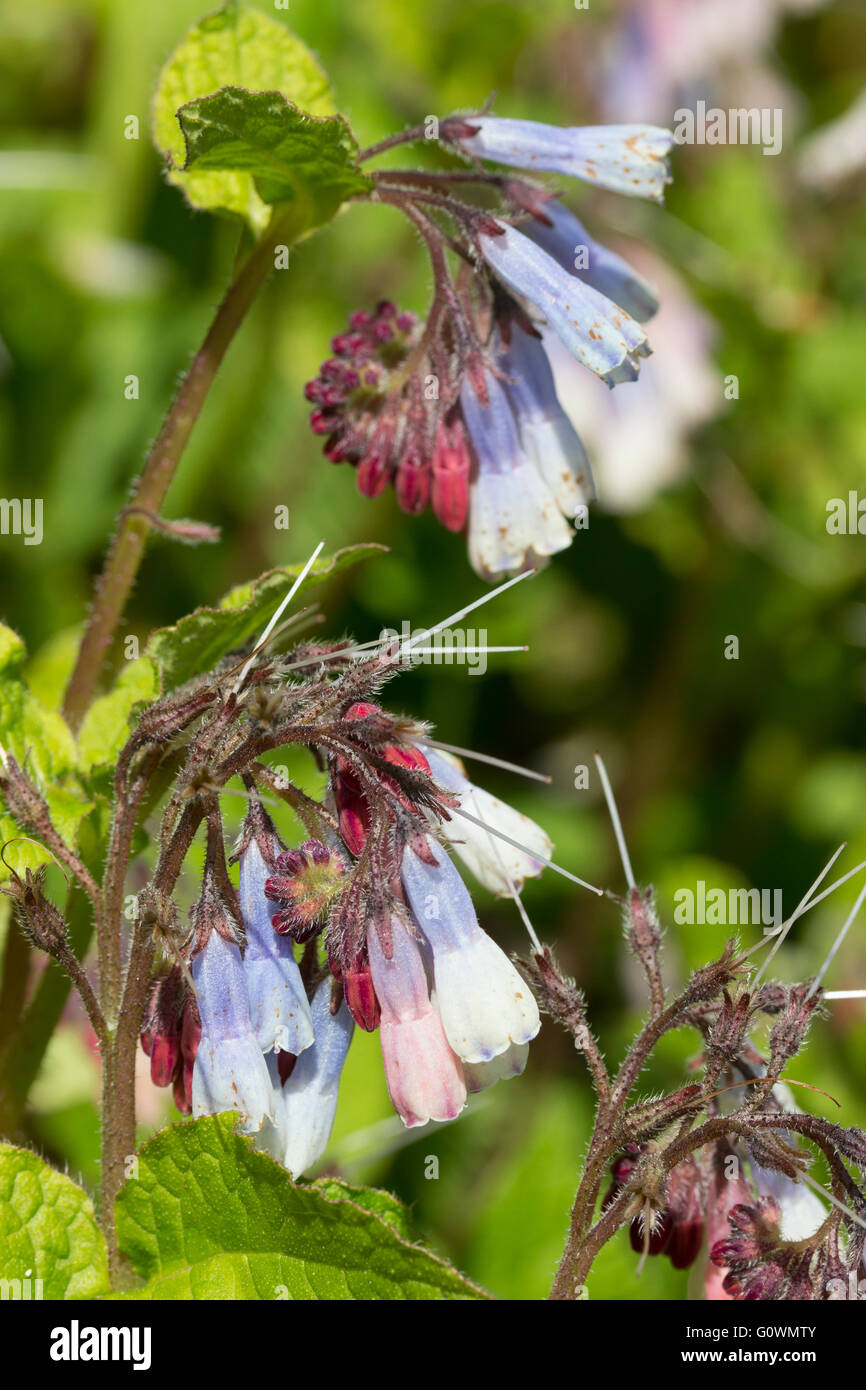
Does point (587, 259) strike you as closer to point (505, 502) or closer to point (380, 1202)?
point (505, 502)

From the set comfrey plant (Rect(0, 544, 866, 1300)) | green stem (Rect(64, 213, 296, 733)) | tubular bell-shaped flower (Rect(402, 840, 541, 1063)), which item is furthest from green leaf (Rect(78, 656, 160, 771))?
tubular bell-shaped flower (Rect(402, 840, 541, 1063))

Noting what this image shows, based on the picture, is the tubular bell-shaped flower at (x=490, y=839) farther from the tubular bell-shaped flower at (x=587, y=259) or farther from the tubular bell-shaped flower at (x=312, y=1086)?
the tubular bell-shaped flower at (x=587, y=259)

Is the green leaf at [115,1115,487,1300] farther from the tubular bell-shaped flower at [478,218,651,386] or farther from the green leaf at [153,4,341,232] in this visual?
the green leaf at [153,4,341,232]

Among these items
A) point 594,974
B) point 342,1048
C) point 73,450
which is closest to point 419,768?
point 342,1048

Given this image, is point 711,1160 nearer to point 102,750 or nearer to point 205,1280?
point 205,1280

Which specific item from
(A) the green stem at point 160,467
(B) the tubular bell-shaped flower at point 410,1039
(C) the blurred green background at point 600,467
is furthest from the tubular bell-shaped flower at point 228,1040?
(C) the blurred green background at point 600,467

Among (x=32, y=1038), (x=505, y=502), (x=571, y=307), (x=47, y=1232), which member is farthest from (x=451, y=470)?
(x=47, y=1232)
